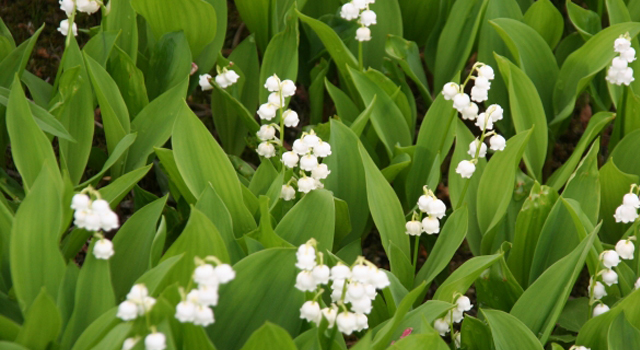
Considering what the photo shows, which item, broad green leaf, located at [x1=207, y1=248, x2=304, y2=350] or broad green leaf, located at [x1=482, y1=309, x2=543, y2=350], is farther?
broad green leaf, located at [x1=482, y1=309, x2=543, y2=350]

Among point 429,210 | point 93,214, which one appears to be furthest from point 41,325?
point 429,210

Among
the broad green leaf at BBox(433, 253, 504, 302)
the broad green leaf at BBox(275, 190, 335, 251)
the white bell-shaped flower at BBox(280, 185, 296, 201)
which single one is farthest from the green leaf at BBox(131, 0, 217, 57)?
the broad green leaf at BBox(433, 253, 504, 302)

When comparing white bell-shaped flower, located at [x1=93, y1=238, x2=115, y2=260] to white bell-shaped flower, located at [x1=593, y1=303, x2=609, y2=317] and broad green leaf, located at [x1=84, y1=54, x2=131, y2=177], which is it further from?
white bell-shaped flower, located at [x1=593, y1=303, x2=609, y2=317]

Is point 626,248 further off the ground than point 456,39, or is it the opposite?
point 456,39

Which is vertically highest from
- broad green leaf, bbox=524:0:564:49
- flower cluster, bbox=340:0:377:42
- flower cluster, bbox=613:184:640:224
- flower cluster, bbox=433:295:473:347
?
flower cluster, bbox=340:0:377:42

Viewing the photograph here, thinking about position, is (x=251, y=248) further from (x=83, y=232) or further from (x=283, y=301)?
(x=83, y=232)

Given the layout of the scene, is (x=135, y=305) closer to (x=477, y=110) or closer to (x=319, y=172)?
(x=319, y=172)
